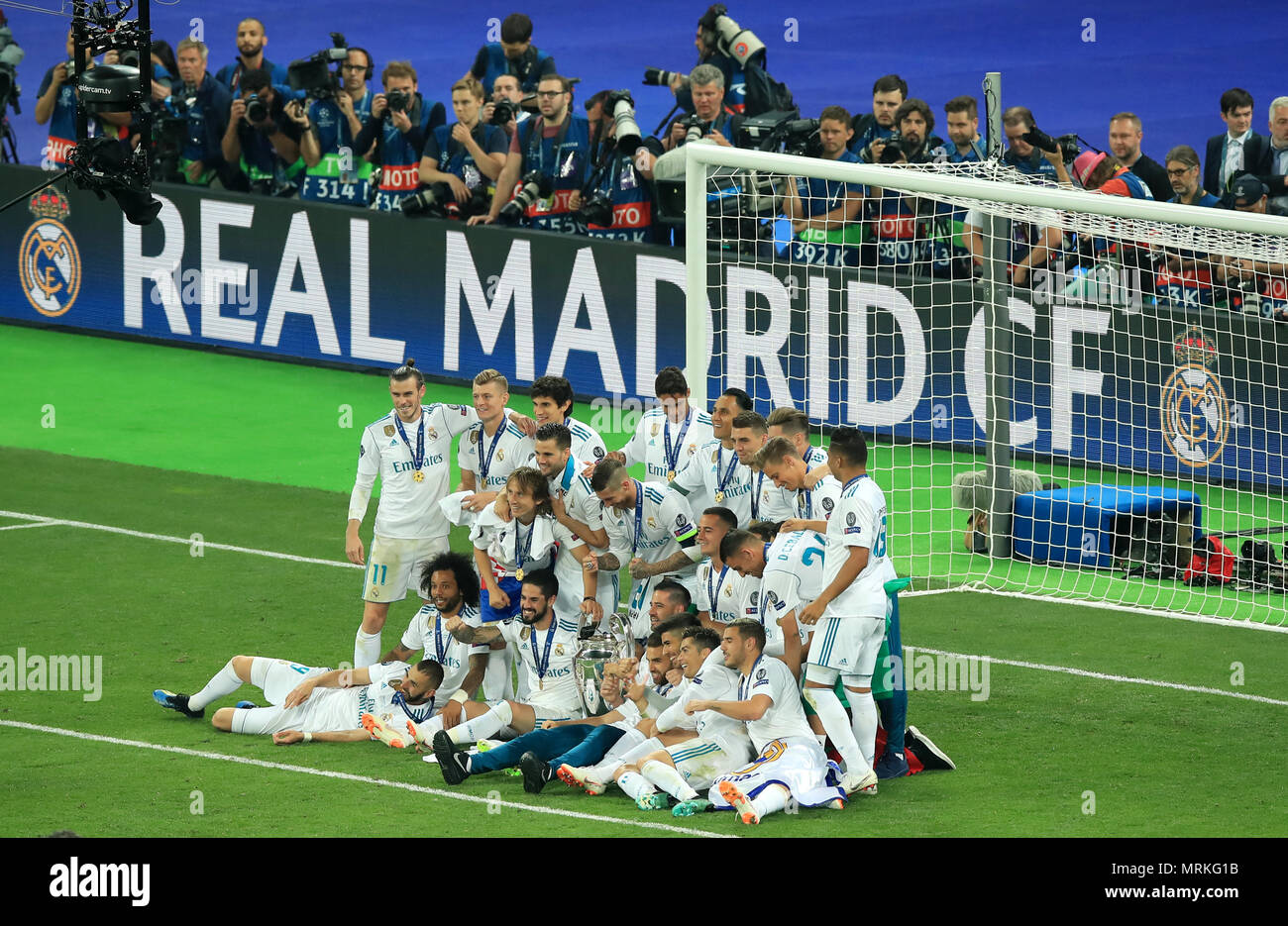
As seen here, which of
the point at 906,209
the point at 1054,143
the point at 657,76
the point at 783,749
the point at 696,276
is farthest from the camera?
the point at 657,76

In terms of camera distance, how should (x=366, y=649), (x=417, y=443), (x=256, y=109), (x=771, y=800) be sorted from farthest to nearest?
1. (x=256, y=109)
2. (x=417, y=443)
3. (x=366, y=649)
4. (x=771, y=800)

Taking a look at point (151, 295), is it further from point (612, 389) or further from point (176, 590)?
point (176, 590)

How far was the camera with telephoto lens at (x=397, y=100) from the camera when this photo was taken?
18406 millimetres

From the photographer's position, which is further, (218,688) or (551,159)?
(551,159)

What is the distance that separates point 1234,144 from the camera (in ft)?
53.7

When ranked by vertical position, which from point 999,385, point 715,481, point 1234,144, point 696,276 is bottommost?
point 715,481

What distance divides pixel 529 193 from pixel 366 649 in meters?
7.54

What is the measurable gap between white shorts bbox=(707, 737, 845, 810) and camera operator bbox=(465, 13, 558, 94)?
1162 centimetres

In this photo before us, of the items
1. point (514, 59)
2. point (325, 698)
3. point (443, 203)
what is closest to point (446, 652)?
point (325, 698)

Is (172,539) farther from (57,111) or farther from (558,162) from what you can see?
(57,111)

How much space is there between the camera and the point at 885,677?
974cm

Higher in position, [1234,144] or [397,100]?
[397,100]

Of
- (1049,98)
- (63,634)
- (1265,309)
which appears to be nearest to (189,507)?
(63,634)

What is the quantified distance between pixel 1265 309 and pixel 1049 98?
9.17 m
